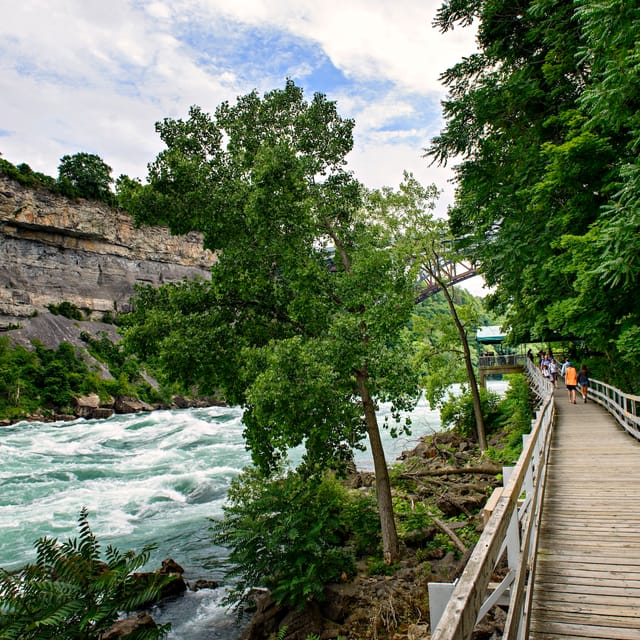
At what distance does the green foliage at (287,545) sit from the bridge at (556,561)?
11.7 ft

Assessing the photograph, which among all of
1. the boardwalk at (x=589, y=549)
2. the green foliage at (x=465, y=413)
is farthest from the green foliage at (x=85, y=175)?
the boardwalk at (x=589, y=549)

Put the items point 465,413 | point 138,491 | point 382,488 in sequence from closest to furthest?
point 382,488 < point 138,491 < point 465,413

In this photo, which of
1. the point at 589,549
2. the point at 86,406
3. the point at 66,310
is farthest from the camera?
the point at 66,310

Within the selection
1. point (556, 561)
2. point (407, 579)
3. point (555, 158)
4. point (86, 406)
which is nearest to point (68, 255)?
point (86, 406)

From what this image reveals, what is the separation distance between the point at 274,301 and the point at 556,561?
657 centimetres

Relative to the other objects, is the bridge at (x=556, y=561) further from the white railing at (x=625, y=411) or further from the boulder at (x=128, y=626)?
the boulder at (x=128, y=626)

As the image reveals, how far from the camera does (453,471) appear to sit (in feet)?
43.5

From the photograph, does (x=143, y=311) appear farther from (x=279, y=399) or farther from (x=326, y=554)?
(x=326, y=554)

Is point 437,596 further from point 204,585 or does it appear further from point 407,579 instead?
point 204,585

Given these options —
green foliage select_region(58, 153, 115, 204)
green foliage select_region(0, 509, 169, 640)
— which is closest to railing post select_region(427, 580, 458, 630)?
green foliage select_region(0, 509, 169, 640)

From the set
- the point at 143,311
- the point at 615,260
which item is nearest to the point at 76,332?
the point at 143,311

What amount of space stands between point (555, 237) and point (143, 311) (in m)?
9.59

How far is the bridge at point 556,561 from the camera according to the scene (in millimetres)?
2174

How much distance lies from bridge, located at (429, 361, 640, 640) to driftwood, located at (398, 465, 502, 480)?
5253mm
